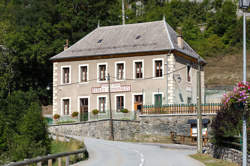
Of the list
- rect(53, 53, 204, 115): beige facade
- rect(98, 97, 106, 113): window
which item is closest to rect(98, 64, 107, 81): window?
rect(53, 53, 204, 115): beige facade

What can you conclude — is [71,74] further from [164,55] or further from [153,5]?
[153,5]

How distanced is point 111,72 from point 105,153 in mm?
20006

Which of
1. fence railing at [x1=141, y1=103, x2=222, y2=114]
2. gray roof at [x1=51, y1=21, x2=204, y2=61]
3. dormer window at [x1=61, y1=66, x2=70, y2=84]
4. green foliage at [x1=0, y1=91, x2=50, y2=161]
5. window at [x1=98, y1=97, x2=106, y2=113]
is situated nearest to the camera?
green foliage at [x1=0, y1=91, x2=50, y2=161]

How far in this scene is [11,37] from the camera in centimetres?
5459

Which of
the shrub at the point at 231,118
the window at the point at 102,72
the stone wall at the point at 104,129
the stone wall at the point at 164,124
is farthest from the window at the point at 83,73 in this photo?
the shrub at the point at 231,118

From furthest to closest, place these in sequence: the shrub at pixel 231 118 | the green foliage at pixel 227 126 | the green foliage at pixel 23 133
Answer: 1. the green foliage at pixel 23 133
2. the green foliage at pixel 227 126
3. the shrub at pixel 231 118

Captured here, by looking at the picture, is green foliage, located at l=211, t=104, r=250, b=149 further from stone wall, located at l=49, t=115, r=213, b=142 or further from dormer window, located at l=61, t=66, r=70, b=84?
dormer window, located at l=61, t=66, r=70, b=84

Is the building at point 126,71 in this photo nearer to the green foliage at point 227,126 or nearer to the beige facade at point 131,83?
the beige facade at point 131,83

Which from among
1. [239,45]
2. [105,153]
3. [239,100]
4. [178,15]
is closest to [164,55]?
[105,153]

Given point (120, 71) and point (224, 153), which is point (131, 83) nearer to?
point (120, 71)

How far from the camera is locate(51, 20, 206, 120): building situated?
137ft

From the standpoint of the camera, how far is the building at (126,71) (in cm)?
4178

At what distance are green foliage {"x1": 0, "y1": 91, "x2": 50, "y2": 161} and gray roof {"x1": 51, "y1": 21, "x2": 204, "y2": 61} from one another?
11.5 meters

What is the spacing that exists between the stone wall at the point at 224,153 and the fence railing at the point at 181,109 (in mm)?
9293
